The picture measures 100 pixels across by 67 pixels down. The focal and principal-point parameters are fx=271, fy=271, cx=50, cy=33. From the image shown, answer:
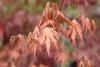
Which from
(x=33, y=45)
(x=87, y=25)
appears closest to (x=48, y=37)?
(x=33, y=45)

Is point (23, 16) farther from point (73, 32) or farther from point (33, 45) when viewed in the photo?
point (73, 32)

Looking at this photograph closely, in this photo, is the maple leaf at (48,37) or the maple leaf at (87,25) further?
the maple leaf at (87,25)

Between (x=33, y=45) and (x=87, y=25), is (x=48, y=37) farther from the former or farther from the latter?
(x=87, y=25)

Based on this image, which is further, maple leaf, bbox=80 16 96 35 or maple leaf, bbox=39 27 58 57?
maple leaf, bbox=80 16 96 35

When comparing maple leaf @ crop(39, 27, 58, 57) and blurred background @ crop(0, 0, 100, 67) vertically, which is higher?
blurred background @ crop(0, 0, 100, 67)

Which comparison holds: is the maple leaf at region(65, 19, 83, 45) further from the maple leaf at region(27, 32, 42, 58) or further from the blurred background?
the maple leaf at region(27, 32, 42, 58)

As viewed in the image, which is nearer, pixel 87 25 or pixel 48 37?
pixel 48 37

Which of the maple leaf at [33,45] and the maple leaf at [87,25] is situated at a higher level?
the maple leaf at [87,25]

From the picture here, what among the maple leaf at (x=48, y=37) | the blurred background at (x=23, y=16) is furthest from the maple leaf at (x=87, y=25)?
the maple leaf at (x=48, y=37)

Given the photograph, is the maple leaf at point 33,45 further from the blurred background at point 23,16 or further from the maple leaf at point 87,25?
the maple leaf at point 87,25

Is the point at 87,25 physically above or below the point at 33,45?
above

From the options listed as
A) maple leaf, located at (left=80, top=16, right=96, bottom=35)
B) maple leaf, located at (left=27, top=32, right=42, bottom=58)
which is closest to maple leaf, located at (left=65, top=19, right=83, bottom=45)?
maple leaf, located at (left=80, top=16, right=96, bottom=35)

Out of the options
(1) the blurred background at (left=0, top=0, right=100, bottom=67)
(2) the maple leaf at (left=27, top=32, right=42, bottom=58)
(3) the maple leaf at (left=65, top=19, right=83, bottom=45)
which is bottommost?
(2) the maple leaf at (left=27, top=32, right=42, bottom=58)
